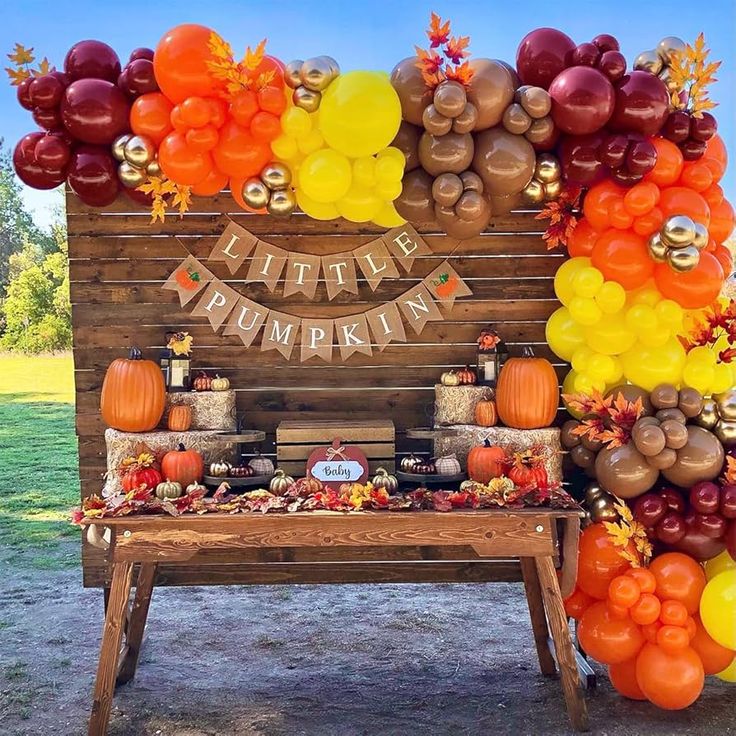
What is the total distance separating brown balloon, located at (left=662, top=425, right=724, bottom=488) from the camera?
3.40 m

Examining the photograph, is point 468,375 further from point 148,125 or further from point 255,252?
point 148,125

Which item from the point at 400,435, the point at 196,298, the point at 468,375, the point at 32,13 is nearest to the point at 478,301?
the point at 468,375

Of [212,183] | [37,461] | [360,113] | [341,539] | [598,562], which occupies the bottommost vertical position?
[37,461]

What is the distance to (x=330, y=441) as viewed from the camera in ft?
12.5

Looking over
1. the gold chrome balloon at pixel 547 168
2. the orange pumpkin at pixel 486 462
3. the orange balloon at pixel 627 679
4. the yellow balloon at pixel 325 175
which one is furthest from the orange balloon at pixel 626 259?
the orange balloon at pixel 627 679

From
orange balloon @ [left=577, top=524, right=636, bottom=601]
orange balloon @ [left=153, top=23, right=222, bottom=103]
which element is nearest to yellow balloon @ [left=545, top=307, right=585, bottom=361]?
orange balloon @ [left=577, top=524, right=636, bottom=601]

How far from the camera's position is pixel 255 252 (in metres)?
4.02

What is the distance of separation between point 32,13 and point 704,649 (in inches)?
402

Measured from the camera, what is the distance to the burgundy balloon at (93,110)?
128 inches

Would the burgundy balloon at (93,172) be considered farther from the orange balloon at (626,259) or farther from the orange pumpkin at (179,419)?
the orange balloon at (626,259)

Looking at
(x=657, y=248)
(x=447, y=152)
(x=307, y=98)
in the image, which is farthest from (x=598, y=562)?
(x=307, y=98)

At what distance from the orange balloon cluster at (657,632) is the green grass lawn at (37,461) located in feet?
13.0

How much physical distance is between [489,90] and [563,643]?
2.20 metres

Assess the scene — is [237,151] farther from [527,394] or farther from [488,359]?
[527,394]
